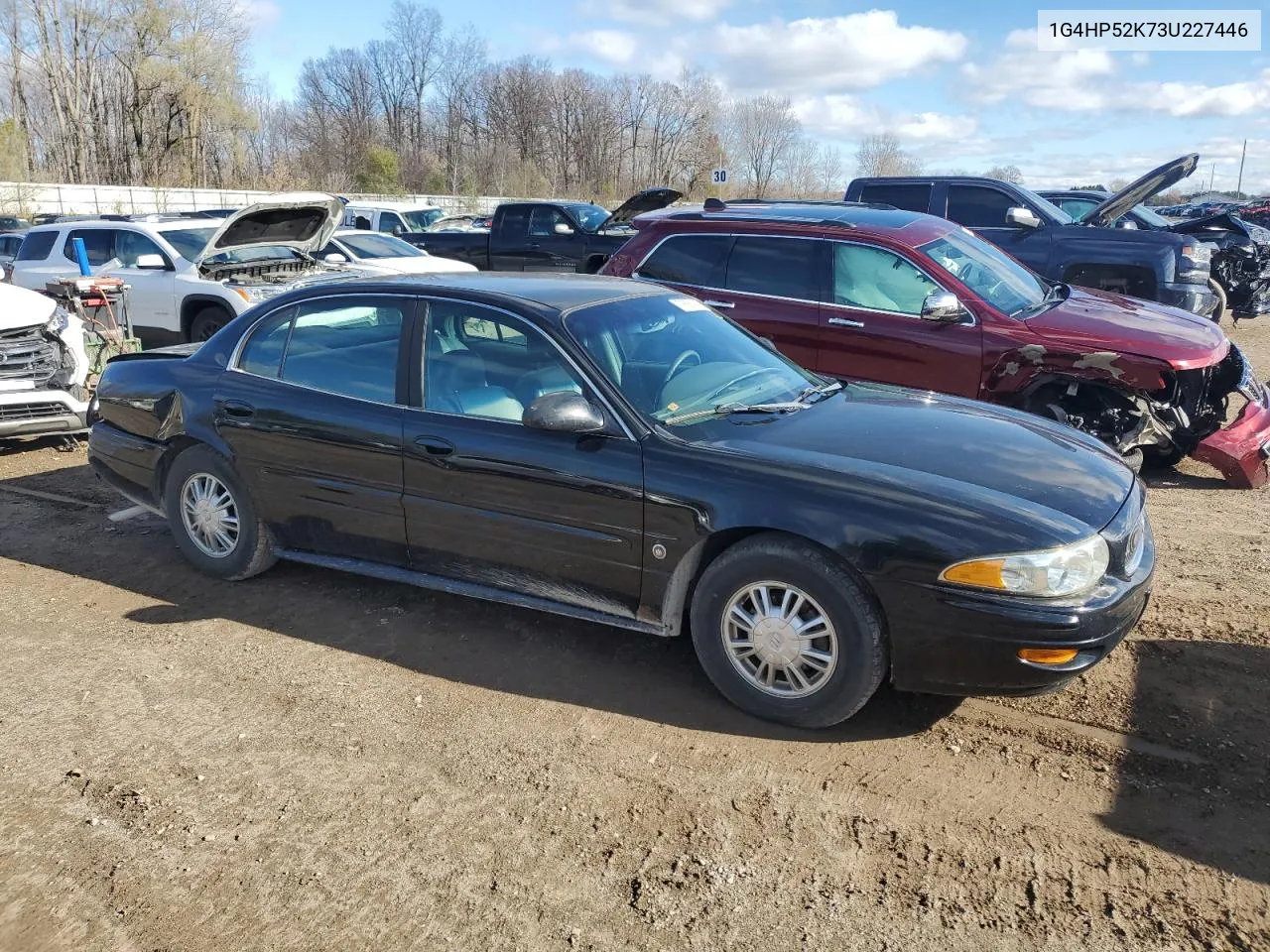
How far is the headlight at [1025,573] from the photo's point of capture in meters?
3.28

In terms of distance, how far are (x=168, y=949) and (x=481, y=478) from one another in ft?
6.80

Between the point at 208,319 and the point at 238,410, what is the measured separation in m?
6.34

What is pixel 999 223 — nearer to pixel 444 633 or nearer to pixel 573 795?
pixel 444 633

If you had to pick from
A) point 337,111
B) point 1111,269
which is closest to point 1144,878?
point 1111,269

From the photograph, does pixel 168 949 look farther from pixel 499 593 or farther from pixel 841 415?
pixel 841 415

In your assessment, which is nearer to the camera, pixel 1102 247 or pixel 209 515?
pixel 209 515

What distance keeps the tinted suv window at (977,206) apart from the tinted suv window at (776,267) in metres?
5.46

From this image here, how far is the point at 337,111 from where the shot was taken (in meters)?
75.0

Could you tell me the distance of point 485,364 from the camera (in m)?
4.37

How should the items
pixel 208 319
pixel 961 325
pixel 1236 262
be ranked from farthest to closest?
pixel 1236 262, pixel 208 319, pixel 961 325

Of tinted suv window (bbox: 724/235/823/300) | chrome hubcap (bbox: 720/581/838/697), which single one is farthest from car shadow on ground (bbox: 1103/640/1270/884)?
tinted suv window (bbox: 724/235/823/300)

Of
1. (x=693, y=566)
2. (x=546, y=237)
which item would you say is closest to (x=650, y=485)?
(x=693, y=566)

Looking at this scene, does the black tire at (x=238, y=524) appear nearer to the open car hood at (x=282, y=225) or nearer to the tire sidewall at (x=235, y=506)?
the tire sidewall at (x=235, y=506)

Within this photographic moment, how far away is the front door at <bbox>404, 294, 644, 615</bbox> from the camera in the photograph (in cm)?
391
